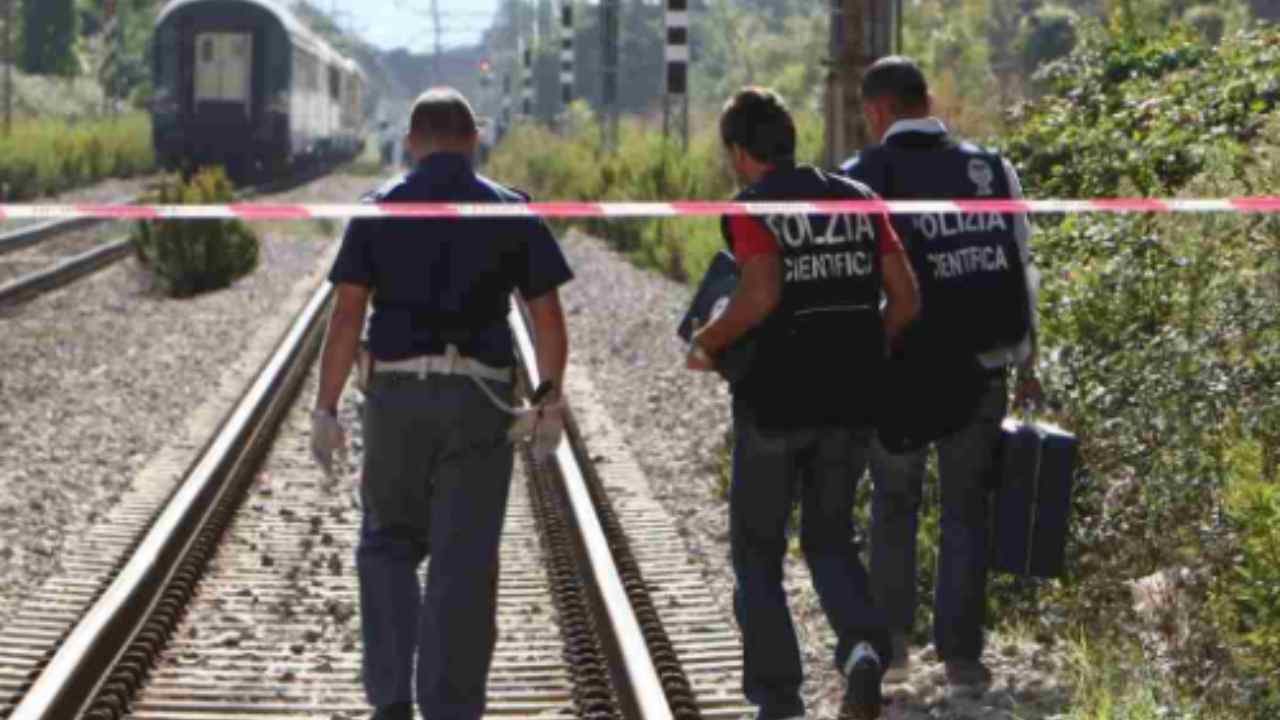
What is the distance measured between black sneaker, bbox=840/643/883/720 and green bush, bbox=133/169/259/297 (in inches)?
686

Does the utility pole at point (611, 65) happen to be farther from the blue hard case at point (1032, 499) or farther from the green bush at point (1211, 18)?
the blue hard case at point (1032, 499)

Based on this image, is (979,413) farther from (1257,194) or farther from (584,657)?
(1257,194)

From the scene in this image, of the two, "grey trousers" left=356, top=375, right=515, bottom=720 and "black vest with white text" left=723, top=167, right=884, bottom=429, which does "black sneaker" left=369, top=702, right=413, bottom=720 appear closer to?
"grey trousers" left=356, top=375, right=515, bottom=720

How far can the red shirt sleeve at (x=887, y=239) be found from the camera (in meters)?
6.33

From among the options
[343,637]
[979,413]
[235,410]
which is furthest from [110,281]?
[979,413]

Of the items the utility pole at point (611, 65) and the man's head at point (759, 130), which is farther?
the utility pole at point (611, 65)

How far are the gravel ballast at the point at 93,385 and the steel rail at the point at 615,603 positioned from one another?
216 centimetres

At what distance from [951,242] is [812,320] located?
87 centimetres

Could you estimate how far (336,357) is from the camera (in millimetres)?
6117

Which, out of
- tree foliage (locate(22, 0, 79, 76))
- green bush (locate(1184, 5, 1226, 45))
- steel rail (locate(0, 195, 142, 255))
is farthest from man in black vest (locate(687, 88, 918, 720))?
tree foliage (locate(22, 0, 79, 76))

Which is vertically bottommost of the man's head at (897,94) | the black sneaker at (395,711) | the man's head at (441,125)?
the black sneaker at (395,711)

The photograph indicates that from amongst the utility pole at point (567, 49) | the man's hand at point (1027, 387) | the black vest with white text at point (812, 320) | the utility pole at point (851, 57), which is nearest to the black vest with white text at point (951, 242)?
the man's hand at point (1027, 387)

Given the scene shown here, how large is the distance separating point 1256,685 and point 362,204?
2696 mm

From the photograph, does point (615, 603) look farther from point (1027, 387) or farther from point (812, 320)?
point (812, 320)
